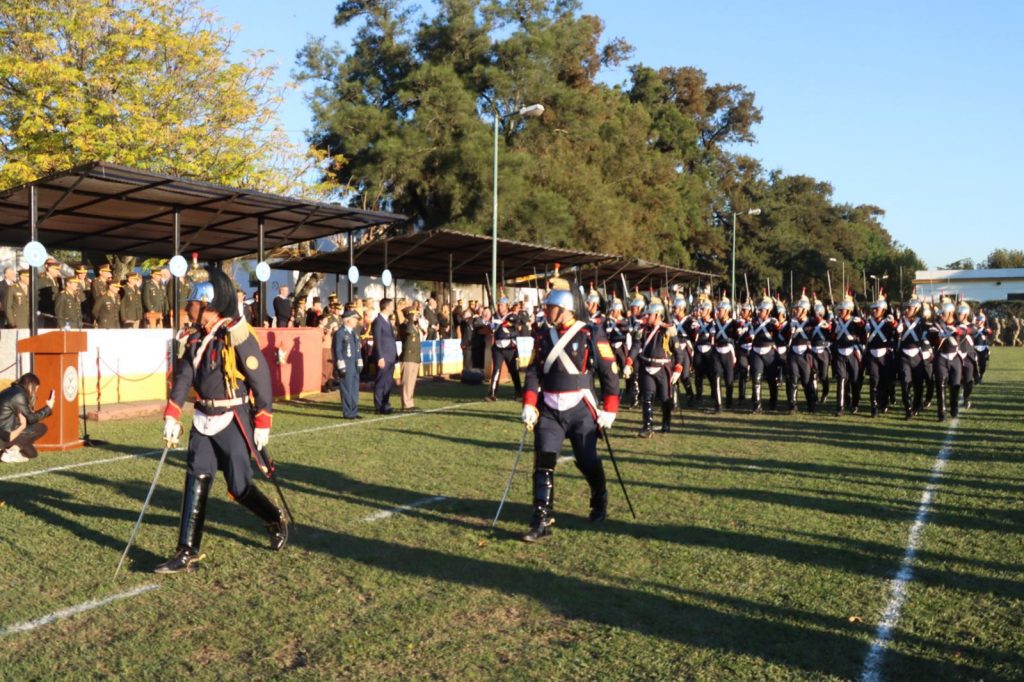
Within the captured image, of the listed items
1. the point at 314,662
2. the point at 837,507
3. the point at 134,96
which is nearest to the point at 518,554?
the point at 314,662

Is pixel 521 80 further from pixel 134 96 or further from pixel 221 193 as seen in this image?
pixel 221 193

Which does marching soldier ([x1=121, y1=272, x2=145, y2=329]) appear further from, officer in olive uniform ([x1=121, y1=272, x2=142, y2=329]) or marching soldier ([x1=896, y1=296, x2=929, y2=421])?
marching soldier ([x1=896, y1=296, x2=929, y2=421])

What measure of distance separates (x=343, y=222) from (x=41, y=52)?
10.8 m

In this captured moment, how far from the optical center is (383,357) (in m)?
16.4

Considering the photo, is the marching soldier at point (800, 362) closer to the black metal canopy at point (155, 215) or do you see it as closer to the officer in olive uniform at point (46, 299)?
the black metal canopy at point (155, 215)

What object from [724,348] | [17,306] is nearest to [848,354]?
[724,348]

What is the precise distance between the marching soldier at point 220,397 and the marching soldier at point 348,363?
28.7 ft

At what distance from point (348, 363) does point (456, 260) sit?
16.0 metres

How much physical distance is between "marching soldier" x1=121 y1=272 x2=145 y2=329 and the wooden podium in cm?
598

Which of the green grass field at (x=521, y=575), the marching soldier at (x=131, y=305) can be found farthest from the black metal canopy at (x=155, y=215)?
the green grass field at (x=521, y=575)

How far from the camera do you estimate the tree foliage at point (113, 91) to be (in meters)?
25.1

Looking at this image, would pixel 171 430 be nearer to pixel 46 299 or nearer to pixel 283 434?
pixel 283 434

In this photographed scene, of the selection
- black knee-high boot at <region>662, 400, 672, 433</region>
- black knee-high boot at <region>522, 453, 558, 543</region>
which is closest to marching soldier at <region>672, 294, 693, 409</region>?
black knee-high boot at <region>662, 400, 672, 433</region>

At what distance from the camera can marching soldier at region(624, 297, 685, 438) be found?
1364cm
